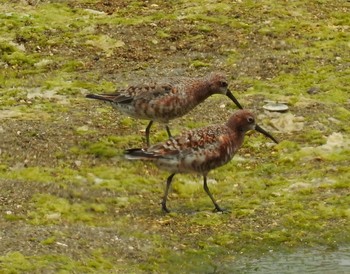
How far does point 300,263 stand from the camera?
11719 mm

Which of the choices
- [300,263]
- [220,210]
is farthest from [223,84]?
[300,263]

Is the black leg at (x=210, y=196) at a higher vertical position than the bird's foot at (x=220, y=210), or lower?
higher

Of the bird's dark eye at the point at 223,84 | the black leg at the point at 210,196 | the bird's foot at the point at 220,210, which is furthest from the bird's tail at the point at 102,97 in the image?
the bird's foot at the point at 220,210

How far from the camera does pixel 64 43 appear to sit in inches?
735

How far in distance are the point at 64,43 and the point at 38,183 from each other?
590 cm

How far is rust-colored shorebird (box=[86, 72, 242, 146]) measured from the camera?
1480 cm

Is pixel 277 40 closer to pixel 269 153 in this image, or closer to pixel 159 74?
pixel 159 74

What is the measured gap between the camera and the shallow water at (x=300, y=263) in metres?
11.5

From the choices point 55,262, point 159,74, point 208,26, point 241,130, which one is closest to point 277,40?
point 208,26

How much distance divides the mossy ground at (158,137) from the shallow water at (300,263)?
0.20m

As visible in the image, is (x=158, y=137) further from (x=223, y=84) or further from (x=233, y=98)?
(x=233, y=98)

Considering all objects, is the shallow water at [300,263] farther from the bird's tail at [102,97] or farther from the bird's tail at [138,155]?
the bird's tail at [102,97]

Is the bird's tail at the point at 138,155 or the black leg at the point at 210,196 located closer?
the bird's tail at the point at 138,155

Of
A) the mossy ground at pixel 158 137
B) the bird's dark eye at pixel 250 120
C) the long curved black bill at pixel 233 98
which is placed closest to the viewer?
the mossy ground at pixel 158 137
